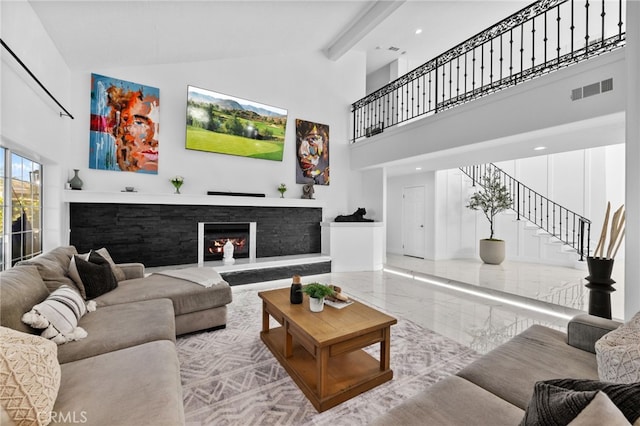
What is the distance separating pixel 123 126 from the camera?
4.25 meters

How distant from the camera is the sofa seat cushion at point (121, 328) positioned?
1632 millimetres

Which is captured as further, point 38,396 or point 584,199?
point 584,199

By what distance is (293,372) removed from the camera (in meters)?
2.04

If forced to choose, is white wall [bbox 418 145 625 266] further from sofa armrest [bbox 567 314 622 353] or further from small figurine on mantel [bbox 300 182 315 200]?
sofa armrest [bbox 567 314 622 353]

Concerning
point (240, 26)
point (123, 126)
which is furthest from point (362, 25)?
point (123, 126)

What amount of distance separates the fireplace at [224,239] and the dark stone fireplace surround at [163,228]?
0.09 meters

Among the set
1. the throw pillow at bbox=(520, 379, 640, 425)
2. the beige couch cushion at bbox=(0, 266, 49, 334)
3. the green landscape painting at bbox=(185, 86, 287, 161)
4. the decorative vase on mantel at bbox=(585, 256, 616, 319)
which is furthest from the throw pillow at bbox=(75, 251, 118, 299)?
the decorative vase on mantel at bbox=(585, 256, 616, 319)

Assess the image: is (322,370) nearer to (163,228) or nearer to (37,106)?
(37,106)

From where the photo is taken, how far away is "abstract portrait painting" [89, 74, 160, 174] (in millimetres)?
4102

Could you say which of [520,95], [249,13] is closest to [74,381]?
[249,13]

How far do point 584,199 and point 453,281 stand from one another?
4.50m

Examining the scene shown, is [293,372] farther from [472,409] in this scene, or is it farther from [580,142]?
[580,142]

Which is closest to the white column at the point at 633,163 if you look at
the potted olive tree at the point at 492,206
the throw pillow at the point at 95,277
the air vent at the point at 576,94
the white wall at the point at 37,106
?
the air vent at the point at 576,94

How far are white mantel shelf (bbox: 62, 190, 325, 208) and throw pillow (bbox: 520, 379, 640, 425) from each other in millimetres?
4700
